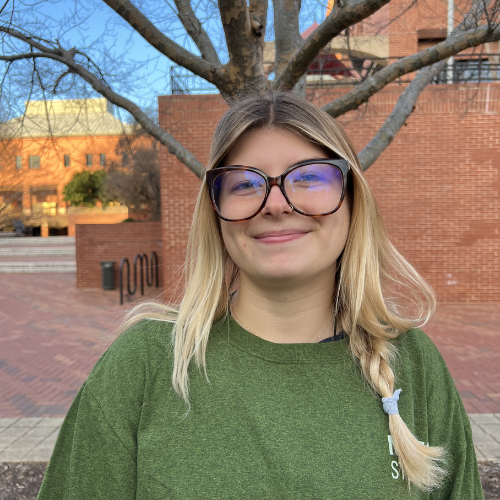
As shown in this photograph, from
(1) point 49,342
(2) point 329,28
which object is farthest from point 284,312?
(1) point 49,342

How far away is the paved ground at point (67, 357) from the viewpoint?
4.21 m

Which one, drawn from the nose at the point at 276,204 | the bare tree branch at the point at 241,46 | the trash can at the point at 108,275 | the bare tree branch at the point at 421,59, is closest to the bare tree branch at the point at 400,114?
the bare tree branch at the point at 421,59

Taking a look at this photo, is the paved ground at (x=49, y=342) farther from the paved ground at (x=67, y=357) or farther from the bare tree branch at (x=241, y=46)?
the bare tree branch at (x=241, y=46)

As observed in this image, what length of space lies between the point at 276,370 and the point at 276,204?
17.1 inches

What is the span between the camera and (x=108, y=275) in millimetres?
12789

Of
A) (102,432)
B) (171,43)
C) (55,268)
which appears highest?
(171,43)

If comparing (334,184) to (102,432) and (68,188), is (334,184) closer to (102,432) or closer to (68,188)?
(102,432)

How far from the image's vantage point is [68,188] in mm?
37188

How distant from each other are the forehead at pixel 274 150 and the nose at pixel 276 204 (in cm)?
6

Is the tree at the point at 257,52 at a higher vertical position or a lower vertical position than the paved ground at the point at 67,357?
higher

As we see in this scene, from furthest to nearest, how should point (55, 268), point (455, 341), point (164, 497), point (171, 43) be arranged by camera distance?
1. point (55, 268)
2. point (455, 341)
3. point (171, 43)
4. point (164, 497)

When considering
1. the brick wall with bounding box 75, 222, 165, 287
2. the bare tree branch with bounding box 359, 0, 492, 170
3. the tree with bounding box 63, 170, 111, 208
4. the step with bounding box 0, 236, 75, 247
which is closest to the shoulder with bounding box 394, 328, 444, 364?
the bare tree branch with bounding box 359, 0, 492, 170

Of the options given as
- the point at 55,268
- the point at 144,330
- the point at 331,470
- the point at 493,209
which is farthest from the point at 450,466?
the point at 55,268

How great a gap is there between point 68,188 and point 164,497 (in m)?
38.9
